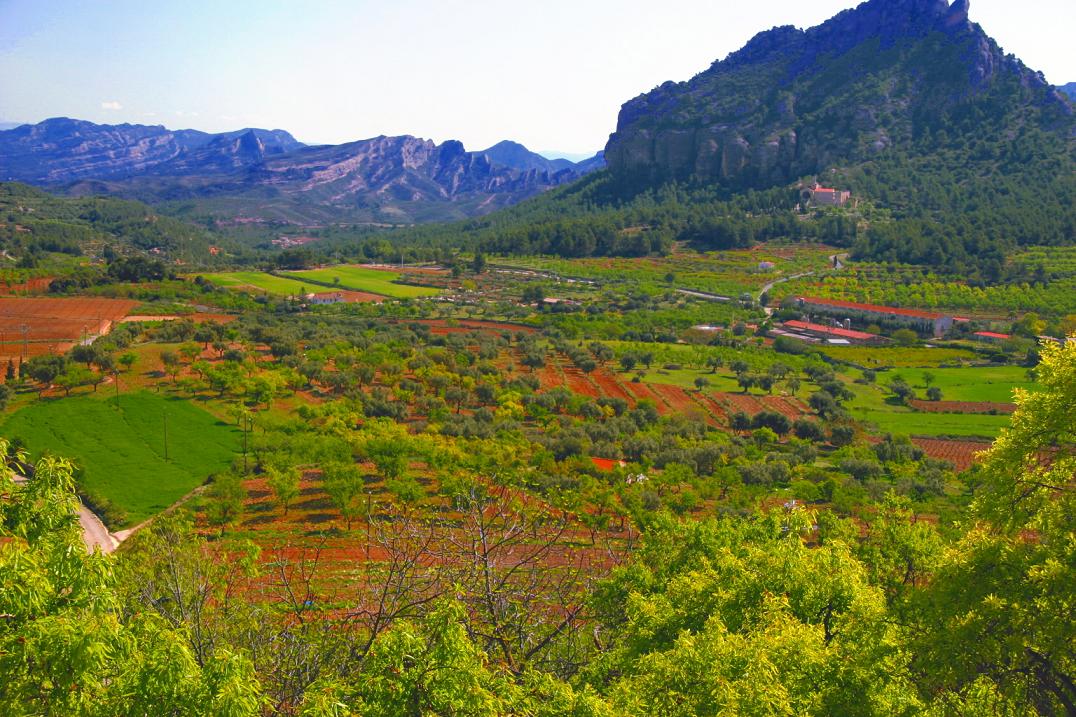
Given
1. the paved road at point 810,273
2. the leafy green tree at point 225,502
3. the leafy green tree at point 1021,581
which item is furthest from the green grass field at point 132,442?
the paved road at point 810,273

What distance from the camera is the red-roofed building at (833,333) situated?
71312 millimetres

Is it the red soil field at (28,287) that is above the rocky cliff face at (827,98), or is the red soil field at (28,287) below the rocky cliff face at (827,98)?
below

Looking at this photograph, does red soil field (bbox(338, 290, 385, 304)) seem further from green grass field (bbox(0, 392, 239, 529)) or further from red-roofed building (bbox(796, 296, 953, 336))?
red-roofed building (bbox(796, 296, 953, 336))

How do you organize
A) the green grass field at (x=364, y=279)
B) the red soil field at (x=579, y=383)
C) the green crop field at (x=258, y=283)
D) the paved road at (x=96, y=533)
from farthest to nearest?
1. the green grass field at (x=364, y=279)
2. the green crop field at (x=258, y=283)
3. the red soil field at (x=579, y=383)
4. the paved road at (x=96, y=533)

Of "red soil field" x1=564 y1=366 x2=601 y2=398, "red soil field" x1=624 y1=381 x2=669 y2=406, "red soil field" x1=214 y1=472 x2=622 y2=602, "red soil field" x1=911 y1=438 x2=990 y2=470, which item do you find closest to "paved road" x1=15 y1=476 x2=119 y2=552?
"red soil field" x1=214 y1=472 x2=622 y2=602

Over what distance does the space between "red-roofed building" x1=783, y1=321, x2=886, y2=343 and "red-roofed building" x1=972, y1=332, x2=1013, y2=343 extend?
27.4 feet

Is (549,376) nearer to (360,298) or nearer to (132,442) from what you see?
(132,442)

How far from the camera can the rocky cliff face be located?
144000mm


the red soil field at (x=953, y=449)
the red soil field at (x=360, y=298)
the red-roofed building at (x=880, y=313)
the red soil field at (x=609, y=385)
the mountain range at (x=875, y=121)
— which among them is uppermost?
the mountain range at (x=875, y=121)

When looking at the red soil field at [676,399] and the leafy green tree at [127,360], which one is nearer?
the red soil field at [676,399]

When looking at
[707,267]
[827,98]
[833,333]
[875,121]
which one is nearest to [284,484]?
[833,333]

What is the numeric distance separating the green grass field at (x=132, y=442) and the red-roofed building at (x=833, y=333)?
56.1 metres

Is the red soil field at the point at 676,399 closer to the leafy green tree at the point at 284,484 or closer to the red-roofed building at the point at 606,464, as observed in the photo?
the red-roofed building at the point at 606,464

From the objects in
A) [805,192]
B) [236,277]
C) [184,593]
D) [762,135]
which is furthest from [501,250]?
[184,593]
